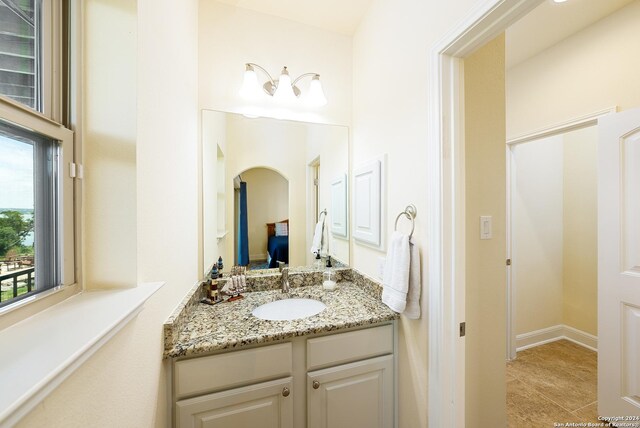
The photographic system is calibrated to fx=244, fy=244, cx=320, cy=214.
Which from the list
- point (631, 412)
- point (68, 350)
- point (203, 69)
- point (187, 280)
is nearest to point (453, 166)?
point (68, 350)

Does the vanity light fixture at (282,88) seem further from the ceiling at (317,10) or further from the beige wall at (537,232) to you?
the beige wall at (537,232)

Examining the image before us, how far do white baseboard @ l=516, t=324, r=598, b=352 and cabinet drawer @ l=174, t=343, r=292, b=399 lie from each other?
2554mm

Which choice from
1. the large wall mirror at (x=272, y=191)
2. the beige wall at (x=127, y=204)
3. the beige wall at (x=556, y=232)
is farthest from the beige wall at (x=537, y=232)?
the beige wall at (x=127, y=204)

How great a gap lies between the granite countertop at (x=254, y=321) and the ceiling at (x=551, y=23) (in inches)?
89.6

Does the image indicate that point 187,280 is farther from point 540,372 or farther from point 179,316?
point 540,372

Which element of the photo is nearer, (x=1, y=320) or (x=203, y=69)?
(x=1, y=320)

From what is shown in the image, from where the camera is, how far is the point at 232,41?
1.54m

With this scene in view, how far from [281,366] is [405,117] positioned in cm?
132

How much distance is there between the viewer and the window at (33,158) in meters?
0.51

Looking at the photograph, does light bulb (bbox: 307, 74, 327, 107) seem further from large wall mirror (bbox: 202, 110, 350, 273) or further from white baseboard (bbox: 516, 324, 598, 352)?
white baseboard (bbox: 516, 324, 598, 352)

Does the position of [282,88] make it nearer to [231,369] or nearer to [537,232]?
[231,369]

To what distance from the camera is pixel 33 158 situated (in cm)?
58

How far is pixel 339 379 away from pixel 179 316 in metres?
0.78

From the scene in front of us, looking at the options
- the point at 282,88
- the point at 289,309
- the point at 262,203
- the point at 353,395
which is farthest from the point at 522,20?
the point at 353,395
